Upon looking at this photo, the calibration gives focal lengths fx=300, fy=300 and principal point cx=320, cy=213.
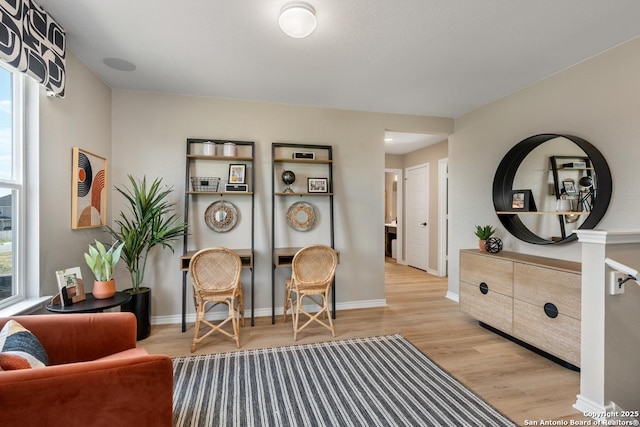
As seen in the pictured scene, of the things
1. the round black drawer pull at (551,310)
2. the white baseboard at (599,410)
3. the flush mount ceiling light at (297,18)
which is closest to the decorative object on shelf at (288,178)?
the flush mount ceiling light at (297,18)

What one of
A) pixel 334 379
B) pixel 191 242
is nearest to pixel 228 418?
pixel 334 379

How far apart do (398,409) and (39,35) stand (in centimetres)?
323

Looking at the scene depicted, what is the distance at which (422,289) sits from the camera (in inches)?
183

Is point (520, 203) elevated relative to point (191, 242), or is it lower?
elevated

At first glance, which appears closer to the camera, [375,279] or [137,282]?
[137,282]

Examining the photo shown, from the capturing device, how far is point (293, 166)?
3570mm

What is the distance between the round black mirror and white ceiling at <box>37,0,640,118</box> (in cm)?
71

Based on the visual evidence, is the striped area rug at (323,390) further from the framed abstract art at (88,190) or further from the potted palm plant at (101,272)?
the framed abstract art at (88,190)

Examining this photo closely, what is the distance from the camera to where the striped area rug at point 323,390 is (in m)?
1.77

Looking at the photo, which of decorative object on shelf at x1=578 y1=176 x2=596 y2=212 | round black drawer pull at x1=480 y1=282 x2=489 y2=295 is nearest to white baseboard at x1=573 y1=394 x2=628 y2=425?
round black drawer pull at x1=480 y1=282 x2=489 y2=295

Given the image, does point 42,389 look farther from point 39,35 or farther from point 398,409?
point 39,35

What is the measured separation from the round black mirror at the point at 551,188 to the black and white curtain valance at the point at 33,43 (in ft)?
13.0

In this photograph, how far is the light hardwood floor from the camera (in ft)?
6.44

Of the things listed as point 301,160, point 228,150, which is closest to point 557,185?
point 301,160
